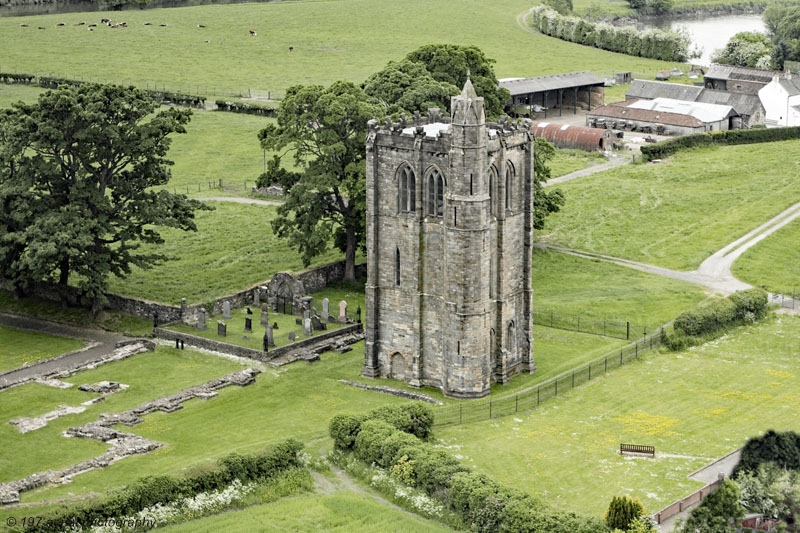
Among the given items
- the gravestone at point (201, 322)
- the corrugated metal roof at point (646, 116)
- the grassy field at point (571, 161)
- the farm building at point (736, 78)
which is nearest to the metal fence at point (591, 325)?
the gravestone at point (201, 322)

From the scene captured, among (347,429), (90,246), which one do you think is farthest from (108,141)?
(347,429)

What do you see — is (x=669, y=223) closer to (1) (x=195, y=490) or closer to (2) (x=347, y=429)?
(2) (x=347, y=429)

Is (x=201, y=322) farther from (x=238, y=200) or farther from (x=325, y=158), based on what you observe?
(x=238, y=200)

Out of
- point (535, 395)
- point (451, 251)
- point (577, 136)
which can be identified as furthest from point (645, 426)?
point (577, 136)

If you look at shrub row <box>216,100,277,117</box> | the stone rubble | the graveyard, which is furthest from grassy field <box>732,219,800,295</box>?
shrub row <box>216,100,277,117</box>

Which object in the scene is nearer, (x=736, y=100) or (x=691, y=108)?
(x=691, y=108)

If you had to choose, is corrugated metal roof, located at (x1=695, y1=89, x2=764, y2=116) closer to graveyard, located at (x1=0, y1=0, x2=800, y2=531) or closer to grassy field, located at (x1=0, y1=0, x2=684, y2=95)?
graveyard, located at (x1=0, y1=0, x2=800, y2=531)
